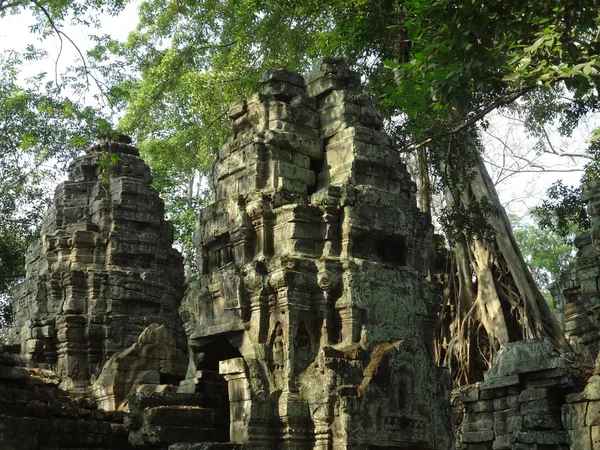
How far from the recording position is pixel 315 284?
920cm

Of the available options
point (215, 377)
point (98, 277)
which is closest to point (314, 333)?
point (215, 377)

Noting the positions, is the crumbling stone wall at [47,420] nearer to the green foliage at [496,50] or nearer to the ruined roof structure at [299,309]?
the ruined roof structure at [299,309]

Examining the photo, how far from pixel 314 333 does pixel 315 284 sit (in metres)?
0.51

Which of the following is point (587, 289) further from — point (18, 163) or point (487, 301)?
point (18, 163)

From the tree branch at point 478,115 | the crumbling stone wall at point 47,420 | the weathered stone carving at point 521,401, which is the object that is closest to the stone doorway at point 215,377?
the crumbling stone wall at point 47,420

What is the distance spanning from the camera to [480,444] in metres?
10.3

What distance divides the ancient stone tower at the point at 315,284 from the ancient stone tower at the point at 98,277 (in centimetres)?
423

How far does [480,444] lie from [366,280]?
267cm

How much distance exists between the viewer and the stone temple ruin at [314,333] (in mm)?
8766

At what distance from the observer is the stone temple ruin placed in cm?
877

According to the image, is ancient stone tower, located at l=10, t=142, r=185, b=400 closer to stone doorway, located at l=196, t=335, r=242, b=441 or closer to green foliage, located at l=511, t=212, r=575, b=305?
stone doorway, located at l=196, t=335, r=242, b=441

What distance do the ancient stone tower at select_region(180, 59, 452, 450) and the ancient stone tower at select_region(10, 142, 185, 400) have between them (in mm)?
4232

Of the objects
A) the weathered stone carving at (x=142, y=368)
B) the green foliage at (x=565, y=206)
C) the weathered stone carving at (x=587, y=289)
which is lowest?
the weathered stone carving at (x=142, y=368)

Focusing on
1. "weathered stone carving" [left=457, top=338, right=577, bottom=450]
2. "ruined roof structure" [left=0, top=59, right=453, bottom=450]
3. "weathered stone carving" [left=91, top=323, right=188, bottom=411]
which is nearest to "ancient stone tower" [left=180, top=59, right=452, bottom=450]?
"ruined roof structure" [left=0, top=59, right=453, bottom=450]
